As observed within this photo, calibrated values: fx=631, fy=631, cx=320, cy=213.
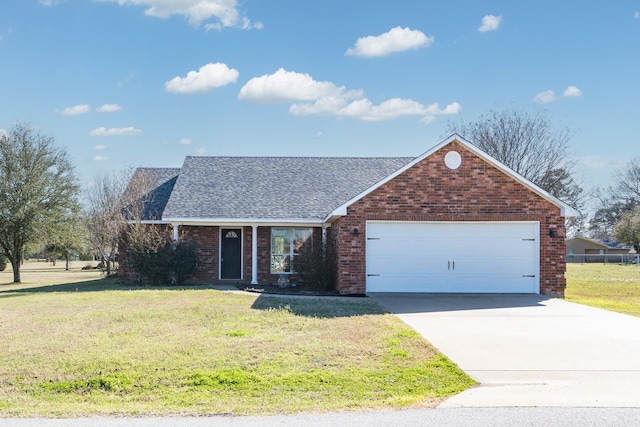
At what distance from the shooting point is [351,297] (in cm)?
1769

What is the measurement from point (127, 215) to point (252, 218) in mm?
6126

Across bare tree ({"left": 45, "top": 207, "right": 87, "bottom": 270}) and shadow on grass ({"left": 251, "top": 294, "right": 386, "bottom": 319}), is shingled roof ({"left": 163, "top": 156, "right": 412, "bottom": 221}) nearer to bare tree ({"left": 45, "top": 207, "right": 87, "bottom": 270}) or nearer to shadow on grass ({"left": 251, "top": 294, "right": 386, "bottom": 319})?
shadow on grass ({"left": 251, "top": 294, "right": 386, "bottom": 319})

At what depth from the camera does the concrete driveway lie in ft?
24.9

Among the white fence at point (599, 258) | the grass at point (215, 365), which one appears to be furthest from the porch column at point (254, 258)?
the white fence at point (599, 258)

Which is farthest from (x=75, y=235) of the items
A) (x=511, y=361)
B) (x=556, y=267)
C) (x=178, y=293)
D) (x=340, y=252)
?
(x=511, y=361)

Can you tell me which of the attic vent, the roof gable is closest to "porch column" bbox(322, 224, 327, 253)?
the roof gable

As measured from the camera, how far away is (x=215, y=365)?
348 inches

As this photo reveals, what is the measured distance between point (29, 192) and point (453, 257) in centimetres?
2074

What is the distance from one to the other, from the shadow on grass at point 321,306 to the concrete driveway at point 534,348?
1.89 feet

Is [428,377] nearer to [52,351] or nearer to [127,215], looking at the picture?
[52,351]

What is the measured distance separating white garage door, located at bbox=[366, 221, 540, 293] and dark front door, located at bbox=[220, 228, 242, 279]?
22.2 ft

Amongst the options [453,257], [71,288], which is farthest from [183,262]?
[453,257]

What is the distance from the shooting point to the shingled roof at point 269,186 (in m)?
22.9

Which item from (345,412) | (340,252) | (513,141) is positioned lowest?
(345,412)
